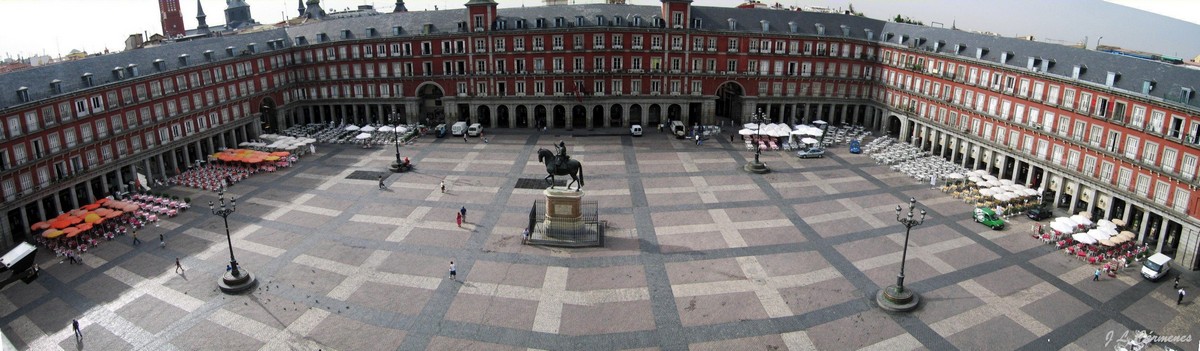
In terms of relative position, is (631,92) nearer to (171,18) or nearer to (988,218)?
(988,218)

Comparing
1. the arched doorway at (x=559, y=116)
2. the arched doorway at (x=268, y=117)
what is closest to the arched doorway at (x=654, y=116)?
the arched doorway at (x=559, y=116)

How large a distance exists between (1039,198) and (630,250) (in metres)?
39.2

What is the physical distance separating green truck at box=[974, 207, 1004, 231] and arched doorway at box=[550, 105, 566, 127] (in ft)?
178

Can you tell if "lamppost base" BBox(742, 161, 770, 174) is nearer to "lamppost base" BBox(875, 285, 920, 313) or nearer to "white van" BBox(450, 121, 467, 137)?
"lamppost base" BBox(875, 285, 920, 313)

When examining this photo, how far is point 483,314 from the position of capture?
39.2 meters

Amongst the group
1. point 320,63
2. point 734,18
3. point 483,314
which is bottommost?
point 483,314

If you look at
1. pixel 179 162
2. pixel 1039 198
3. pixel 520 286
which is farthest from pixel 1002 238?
pixel 179 162

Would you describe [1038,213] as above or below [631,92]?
below

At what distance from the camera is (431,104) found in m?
97.8

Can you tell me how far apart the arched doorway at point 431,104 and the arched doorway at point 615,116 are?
24.1 metres

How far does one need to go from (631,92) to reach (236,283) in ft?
194

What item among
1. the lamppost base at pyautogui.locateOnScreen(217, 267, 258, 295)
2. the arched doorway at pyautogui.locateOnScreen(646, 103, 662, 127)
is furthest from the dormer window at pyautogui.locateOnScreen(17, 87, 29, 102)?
the arched doorway at pyautogui.locateOnScreen(646, 103, 662, 127)

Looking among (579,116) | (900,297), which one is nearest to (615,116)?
(579,116)

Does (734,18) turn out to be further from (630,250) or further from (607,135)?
(630,250)
